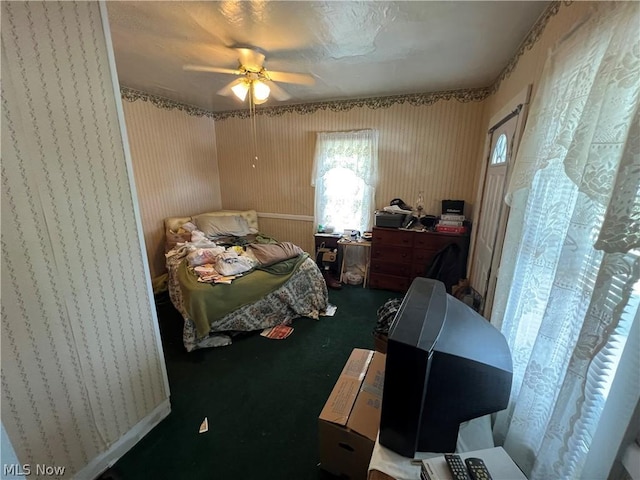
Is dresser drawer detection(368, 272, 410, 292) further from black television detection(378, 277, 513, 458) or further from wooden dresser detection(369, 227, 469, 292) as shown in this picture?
black television detection(378, 277, 513, 458)

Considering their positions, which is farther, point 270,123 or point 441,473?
point 270,123

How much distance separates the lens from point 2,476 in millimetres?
549

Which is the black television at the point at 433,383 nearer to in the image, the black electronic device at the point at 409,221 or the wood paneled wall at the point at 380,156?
the black electronic device at the point at 409,221

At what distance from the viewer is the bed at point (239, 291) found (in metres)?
2.25

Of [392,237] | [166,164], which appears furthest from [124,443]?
[166,164]

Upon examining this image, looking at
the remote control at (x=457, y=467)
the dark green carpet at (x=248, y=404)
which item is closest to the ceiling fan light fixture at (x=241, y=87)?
the dark green carpet at (x=248, y=404)

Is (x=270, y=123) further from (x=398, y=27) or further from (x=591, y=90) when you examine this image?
(x=591, y=90)

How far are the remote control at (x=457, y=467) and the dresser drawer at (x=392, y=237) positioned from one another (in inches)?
100

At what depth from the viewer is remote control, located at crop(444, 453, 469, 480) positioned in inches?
28.7

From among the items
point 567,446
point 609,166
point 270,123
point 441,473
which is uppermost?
point 270,123

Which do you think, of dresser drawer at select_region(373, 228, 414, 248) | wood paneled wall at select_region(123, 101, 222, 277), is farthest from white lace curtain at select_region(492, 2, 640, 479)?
wood paneled wall at select_region(123, 101, 222, 277)

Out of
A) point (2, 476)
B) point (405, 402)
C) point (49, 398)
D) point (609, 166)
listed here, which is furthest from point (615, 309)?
point (49, 398)

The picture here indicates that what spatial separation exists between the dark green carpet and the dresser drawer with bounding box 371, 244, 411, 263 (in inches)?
35.0

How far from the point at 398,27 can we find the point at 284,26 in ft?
2.37
